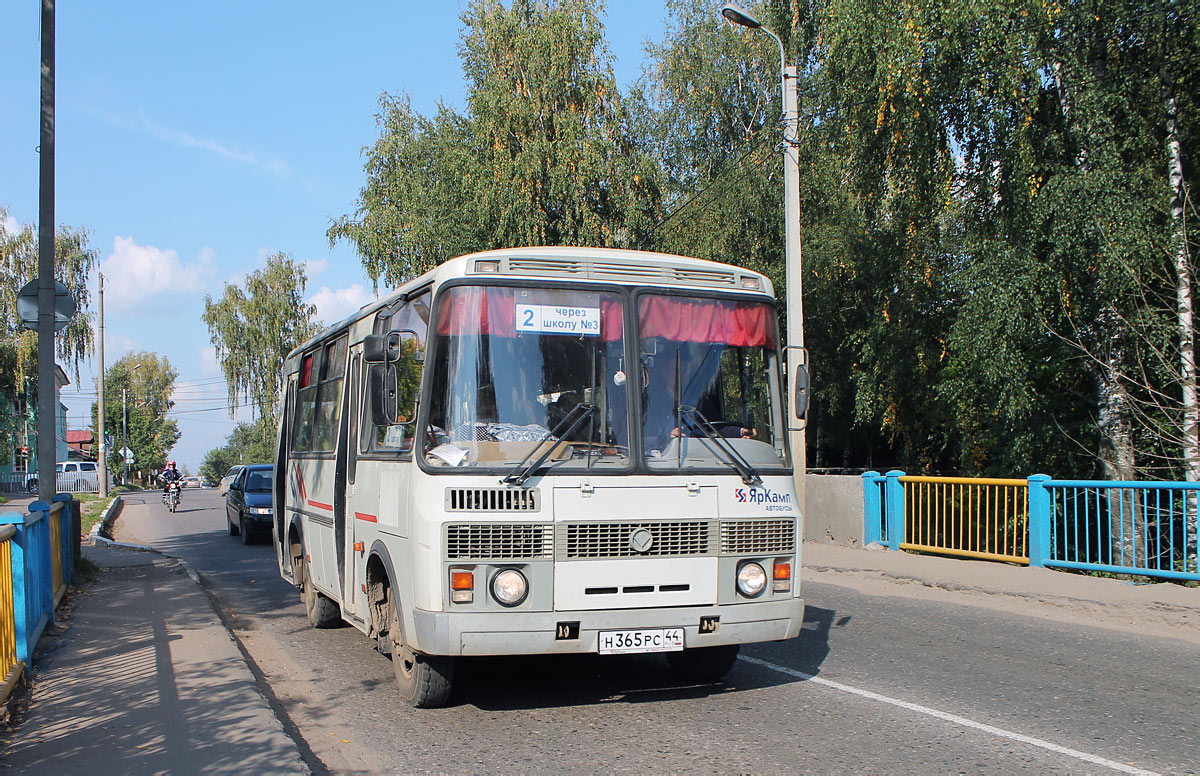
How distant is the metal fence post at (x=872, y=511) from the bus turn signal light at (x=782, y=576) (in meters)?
9.96

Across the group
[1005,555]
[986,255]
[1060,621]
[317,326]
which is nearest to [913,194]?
[986,255]

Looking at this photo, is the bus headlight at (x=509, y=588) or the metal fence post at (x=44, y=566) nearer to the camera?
the bus headlight at (x=509, y=588)

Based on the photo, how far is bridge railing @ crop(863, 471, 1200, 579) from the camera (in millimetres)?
11648

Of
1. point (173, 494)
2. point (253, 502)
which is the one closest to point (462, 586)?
point (253, 502)

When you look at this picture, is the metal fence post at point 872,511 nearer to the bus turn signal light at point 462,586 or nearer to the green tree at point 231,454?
the bus turn signal light at point 462,586

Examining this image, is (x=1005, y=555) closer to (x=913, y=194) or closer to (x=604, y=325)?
(x=913, y=194)

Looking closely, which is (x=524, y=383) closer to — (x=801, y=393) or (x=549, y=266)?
(x=549, y=266)

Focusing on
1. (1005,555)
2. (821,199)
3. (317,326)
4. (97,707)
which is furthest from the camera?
(317,326)

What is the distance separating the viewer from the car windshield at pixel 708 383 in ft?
20.6

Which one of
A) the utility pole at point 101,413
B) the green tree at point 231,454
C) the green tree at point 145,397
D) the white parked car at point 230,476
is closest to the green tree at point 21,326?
the utility pole at point 101,413

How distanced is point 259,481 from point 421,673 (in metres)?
16.4

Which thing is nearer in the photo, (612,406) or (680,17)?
(612,406)

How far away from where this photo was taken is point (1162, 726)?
600 centimetres

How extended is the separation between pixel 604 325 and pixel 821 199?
22.5 meters
